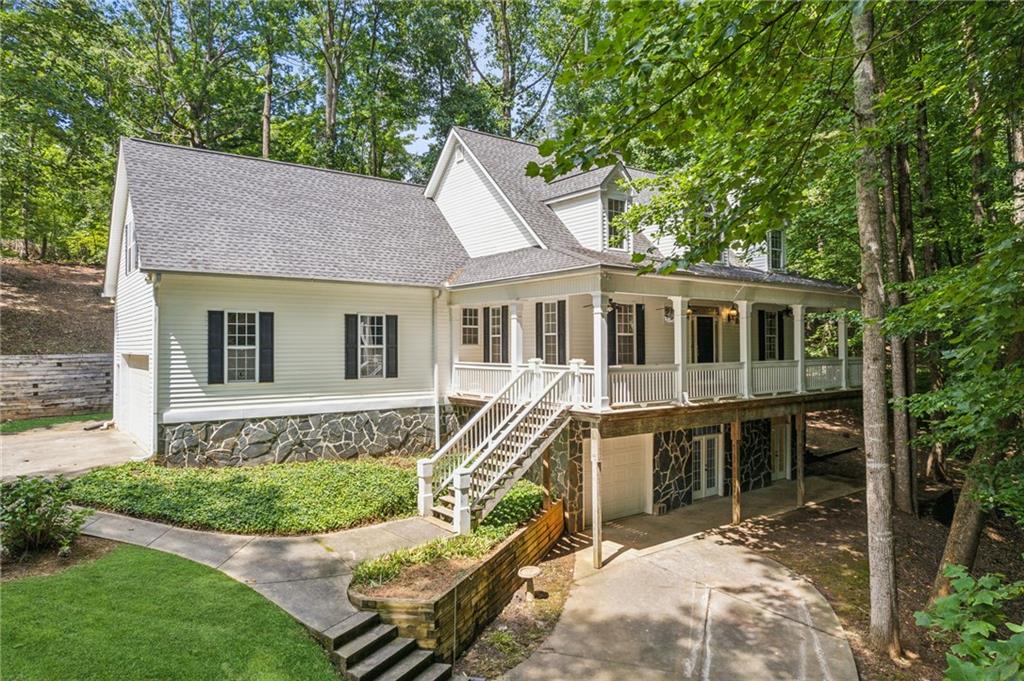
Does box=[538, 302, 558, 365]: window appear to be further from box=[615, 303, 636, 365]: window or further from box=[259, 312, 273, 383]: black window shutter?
box=[259, 312, 273, 383]: black window shutter

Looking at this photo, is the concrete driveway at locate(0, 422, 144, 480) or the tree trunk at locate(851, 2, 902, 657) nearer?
the tree trunk at locate(851, 2, 902, 657)

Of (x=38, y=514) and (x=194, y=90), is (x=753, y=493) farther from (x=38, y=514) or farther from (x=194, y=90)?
(x=194, y=90)

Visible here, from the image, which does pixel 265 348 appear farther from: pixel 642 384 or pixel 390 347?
pixel 642 384

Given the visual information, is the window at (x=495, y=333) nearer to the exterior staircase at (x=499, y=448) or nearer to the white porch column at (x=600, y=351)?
the exterior staircase at (x=499, y=448)

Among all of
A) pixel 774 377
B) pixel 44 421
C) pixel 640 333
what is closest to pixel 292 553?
pixel 640 333

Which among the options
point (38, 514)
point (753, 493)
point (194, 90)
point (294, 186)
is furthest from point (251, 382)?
point (194, 90)

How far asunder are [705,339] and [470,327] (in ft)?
22.1

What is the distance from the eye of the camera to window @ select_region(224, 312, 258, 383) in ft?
39.7

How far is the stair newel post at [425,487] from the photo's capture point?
1018 centimetres

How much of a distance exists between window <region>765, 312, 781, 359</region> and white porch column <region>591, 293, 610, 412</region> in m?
9.25

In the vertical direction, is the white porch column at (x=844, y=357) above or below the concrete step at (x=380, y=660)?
above

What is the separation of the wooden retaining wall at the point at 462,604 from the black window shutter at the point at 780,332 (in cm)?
1174

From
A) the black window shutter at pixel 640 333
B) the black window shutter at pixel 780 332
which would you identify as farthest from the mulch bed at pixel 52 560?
the black window shutter at pixel 780 332

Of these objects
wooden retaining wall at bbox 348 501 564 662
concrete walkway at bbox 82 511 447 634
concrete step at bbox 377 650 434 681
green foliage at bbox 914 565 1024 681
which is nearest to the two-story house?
wooden retaining wall at bbox 348 501 564 662
